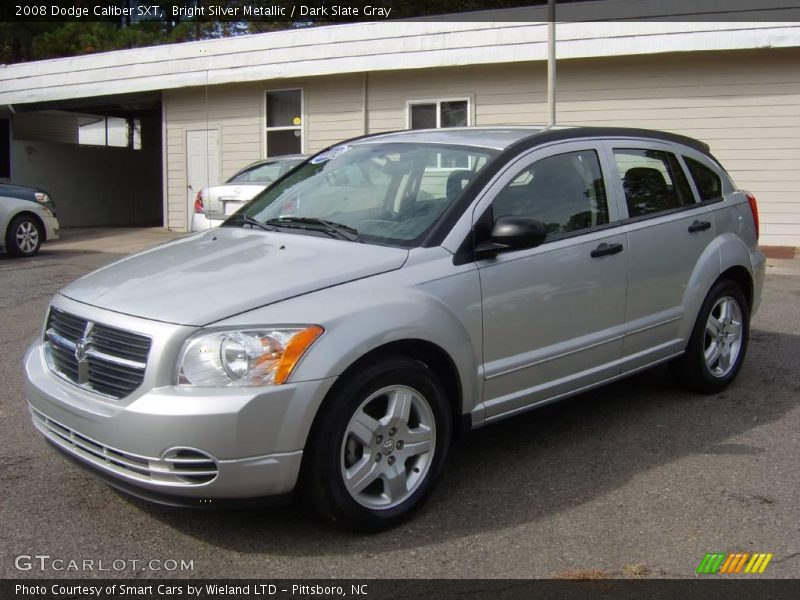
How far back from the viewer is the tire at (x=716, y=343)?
5395 millimetres

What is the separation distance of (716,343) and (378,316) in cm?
307

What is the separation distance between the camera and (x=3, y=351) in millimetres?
6758

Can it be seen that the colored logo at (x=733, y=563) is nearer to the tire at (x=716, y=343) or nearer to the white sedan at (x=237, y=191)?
the tire at (x=716, y=343)

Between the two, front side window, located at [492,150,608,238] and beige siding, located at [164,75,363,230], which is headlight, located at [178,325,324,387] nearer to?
front side window, located at [492,150,608,238]

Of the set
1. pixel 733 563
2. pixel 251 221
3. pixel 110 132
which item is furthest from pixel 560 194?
pixel 110 132

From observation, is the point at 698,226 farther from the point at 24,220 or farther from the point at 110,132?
the point at 110,132

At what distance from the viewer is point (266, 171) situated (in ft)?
37.6

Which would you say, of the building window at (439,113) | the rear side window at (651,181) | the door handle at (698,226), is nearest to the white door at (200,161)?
the building window at (439,113)

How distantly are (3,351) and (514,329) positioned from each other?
462cm

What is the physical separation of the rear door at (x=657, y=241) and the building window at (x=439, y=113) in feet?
30.7

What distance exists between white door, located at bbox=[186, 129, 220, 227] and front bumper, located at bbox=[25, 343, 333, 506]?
14.4m

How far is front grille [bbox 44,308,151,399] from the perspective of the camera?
10.8 feet

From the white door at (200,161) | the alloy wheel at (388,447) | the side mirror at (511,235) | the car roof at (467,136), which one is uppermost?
the white door at (200,161)
